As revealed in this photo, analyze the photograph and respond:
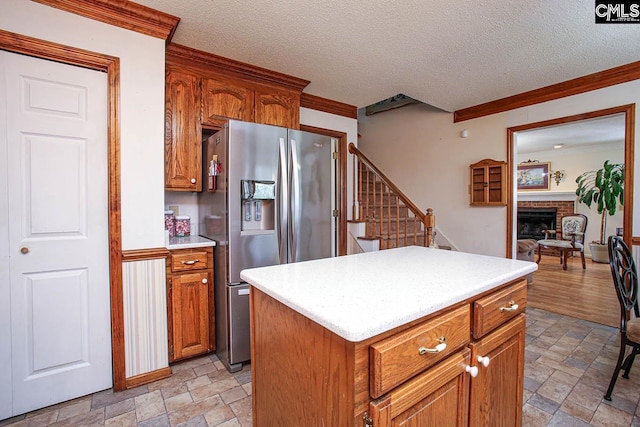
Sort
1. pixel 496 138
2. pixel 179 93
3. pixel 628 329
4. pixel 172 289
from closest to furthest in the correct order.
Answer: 1. pixel 628 329
2. pixel 172 289
3. pixel 179 93
4. pixel 496 138

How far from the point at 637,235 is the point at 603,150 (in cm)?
480

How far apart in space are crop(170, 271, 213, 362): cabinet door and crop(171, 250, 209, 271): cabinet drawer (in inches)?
2.1

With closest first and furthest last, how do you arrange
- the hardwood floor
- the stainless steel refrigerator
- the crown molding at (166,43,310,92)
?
the stainless steel refrigerator, the crown molding at (166,43,310,92), the hardwood floor

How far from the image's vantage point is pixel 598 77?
288 centimetres

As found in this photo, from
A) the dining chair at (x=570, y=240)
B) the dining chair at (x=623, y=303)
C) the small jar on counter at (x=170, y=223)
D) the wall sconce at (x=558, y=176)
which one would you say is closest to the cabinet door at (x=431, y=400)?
the dining chair at (x=623, y=303)

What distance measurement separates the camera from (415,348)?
85 cm

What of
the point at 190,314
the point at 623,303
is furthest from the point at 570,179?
the point at 190,314

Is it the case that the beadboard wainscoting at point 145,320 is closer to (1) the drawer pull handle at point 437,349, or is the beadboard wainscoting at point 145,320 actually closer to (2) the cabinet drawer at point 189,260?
(2) the cabinet drawer at point 189,260

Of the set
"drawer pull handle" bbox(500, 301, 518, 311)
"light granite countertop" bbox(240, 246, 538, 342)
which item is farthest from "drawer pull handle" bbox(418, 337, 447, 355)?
"drawer pull handle" bbox(500, 301, 518, 311)

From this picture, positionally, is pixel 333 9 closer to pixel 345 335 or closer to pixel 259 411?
pixel 345 335

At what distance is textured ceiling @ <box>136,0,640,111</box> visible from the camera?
1928 mm

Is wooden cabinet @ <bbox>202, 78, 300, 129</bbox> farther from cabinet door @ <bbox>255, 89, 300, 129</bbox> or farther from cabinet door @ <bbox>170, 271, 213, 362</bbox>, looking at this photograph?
cabinet door @ <bbox>170, 271, 213, 362</bbox>

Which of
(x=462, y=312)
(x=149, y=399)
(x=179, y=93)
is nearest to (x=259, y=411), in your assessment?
(x=462, y=312)

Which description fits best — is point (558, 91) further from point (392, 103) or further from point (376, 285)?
point (376, 285)
